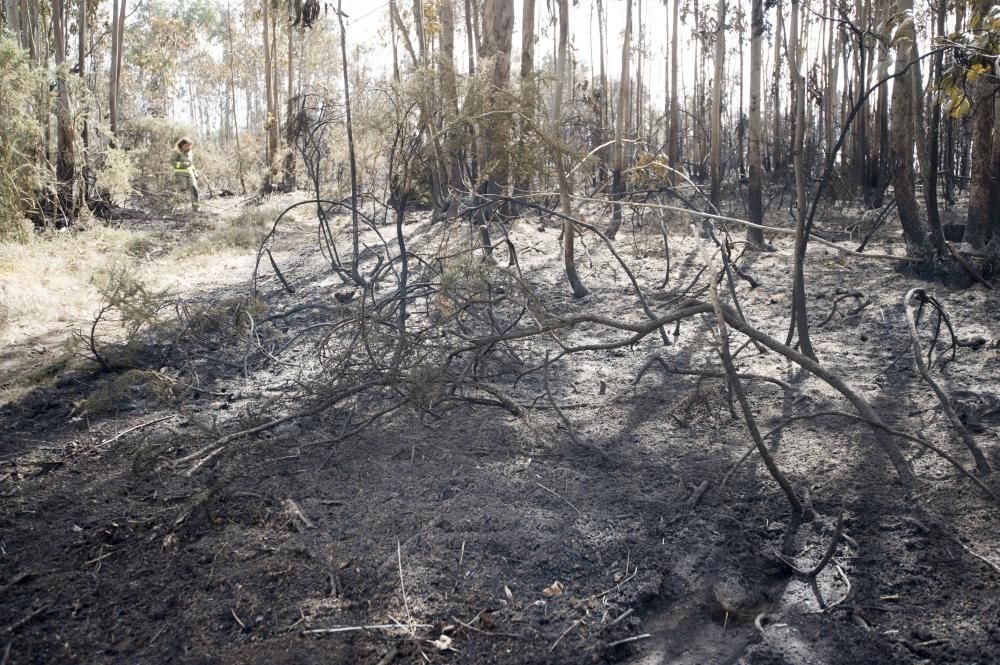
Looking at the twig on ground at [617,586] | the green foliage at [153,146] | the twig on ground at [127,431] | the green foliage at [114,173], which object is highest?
the green foliage at [153,146]

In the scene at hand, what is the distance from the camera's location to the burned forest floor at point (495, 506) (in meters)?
2.21

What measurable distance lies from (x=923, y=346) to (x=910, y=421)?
3.87 ft

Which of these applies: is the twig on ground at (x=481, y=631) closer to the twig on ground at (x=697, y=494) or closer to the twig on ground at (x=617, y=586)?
the twig on ground at (x=617, y=586)

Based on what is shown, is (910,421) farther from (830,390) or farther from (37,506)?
(37,506)

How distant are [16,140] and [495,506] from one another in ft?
24.2

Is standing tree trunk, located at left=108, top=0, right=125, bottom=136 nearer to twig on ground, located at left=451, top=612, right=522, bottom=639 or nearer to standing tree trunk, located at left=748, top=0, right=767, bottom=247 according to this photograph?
standing tree trunk, located at left=748, top=0, right=767, bottom=247

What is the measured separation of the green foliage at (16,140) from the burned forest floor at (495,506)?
11.0ft

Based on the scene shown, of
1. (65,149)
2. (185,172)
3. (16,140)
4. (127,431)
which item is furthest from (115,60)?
(127,431)

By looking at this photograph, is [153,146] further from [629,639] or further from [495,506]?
[629,639]

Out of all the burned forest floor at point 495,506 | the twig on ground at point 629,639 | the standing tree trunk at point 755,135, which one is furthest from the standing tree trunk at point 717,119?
the twig on ground at point 629,639

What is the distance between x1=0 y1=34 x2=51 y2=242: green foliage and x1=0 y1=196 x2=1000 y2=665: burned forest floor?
3339 mm

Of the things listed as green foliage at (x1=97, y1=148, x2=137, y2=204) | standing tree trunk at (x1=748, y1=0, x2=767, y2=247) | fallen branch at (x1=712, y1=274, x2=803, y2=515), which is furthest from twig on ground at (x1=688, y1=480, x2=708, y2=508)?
green foliage at (x1=97, y1=148, x2=137, y2=204)

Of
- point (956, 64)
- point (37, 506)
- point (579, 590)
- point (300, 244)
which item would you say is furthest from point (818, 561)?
point (300, 244)

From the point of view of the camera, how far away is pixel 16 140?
25.1 ft
